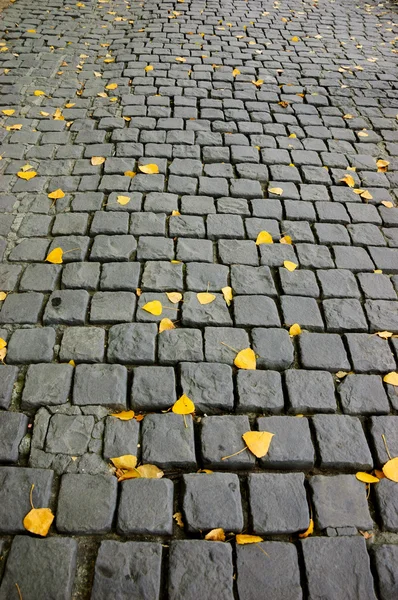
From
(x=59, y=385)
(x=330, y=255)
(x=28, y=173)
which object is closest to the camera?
(x=59, y=385)

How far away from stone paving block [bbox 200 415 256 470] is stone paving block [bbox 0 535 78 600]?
0.59 meters

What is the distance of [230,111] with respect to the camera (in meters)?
4.16

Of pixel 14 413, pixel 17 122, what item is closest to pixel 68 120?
pixel 17 122

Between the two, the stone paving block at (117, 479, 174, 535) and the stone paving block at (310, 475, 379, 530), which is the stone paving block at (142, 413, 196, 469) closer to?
the stone paving block at (117, 479, 174, 535)

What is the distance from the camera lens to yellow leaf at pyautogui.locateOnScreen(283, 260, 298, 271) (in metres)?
2.73

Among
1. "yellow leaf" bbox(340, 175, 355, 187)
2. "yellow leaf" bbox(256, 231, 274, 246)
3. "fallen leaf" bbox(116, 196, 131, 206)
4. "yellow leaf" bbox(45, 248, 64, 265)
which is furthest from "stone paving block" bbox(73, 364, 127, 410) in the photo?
"yellow leaf" bbox(340, 175, 355, 187)

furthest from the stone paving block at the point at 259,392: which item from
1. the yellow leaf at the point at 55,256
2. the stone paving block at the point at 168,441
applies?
the yellow leaf at the point at 55,256

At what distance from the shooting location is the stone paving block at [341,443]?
1.91m

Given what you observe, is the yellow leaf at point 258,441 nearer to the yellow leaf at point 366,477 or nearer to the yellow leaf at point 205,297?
the yellow leaf at point 366,477

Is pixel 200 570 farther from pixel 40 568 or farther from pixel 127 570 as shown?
pixel 40 568

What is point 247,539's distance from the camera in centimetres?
167

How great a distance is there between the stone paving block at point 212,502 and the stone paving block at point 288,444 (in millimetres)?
180

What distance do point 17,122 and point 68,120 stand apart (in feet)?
1.37

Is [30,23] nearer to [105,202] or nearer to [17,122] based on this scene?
[17,122]
